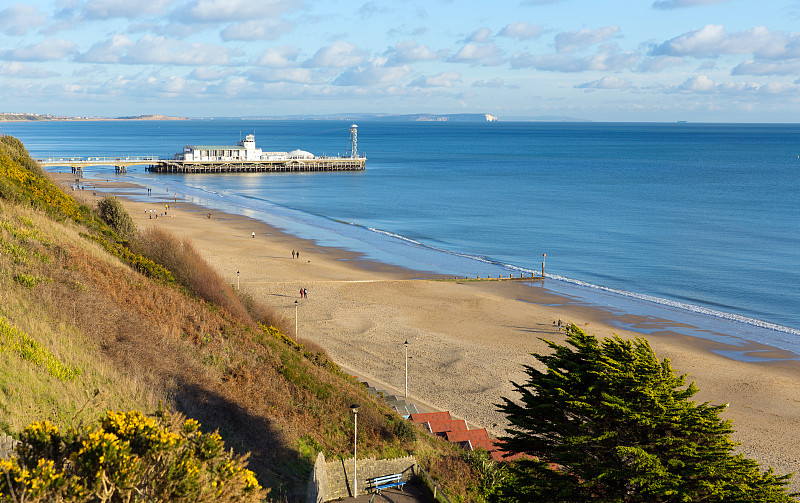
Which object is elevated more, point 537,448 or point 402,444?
point 537,448

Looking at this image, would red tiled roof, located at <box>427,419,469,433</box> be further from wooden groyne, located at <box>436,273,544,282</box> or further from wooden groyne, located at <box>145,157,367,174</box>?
wooden groyne, located at <box>145,157,367,174</box>

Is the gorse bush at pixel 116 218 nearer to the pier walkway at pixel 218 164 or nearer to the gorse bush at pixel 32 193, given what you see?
the gorse bush at pixel 32 193

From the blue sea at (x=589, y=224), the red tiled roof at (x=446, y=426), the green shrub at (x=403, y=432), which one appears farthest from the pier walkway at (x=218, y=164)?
the green shrub at (x=403, y=432)

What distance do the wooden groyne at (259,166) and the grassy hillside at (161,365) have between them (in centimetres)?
10190

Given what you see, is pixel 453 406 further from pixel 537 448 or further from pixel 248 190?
pixel 248 190

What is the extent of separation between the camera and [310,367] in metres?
17.9

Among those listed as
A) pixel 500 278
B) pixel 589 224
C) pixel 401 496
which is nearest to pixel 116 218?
pixel 401 496

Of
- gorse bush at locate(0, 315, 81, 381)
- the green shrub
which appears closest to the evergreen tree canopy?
the green shrub

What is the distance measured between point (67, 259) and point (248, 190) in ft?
270

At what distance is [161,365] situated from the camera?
1352 cm

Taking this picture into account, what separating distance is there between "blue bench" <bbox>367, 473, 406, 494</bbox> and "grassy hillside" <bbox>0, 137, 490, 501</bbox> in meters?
0.58

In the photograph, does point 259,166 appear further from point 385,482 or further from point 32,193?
point 385,482

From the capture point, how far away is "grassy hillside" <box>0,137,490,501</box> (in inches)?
431

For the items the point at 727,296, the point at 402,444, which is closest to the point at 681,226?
the point at 727,296
